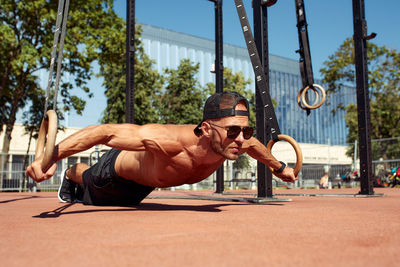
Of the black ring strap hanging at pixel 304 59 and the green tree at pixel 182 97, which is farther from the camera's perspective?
the green tree at pixel 182 97

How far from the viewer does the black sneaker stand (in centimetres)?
552

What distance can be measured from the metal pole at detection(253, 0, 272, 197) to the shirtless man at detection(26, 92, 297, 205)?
196 cm

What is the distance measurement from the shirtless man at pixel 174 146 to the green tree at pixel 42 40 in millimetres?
13735

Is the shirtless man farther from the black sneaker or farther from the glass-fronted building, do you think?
the glass-fronted building

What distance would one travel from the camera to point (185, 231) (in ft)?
8.43

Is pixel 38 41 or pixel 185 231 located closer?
pixel 185 231

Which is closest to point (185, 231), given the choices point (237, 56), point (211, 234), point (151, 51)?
point (211, 234)

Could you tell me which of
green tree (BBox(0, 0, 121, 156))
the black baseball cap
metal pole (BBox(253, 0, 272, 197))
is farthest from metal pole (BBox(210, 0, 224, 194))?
green tree (BBox(0, 0, 121, 156))

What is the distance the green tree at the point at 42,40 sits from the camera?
16.5 metres

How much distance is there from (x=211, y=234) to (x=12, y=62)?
16.1m

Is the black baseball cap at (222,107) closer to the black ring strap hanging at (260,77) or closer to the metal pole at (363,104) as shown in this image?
the black ring strap hanging at (260,77)

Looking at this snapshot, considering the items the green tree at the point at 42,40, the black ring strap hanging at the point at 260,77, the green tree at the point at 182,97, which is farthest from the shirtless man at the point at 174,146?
the green tree at the point at 182,97

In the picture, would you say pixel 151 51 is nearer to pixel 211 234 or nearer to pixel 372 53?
pixel 372 53

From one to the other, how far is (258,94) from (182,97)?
18402 mm
